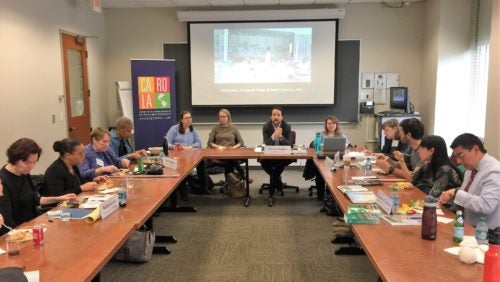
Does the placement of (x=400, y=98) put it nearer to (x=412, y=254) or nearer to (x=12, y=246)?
(x=412, y=254)

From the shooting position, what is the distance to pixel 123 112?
24.2 ft

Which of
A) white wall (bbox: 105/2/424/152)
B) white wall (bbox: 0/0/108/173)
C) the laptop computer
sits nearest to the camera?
white wall (bbox: 0/0/108/173)

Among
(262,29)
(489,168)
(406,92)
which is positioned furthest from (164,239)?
(406,92)

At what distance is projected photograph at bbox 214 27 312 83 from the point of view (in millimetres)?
7246

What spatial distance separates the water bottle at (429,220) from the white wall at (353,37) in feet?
17.5

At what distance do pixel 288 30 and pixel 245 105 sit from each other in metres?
1.49

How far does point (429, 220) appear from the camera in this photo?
7.07 ft

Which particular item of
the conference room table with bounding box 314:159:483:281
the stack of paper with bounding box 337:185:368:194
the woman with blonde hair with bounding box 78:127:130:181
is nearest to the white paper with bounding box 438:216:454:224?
the conference room table with bounding box 314:159:483:281

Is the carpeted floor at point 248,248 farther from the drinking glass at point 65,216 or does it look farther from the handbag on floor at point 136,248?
the drinking glass at point 65,216

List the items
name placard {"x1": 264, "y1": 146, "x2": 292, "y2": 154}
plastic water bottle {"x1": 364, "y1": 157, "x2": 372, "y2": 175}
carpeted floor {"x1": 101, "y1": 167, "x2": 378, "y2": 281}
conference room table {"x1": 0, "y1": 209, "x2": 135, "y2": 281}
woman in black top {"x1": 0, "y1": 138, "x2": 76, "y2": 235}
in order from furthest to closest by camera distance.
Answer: name placard {"x1": 264, "y1": 146, "x2": 292, "y2": 154} → plastic water bottle {"x1": 364, "y1": 157, "x2": 372, "y2": 175} → carpeted floor {"x1": 101, "y1": 167, "x2": 378, "y2": 281} → woman in black top {"x1": 0, "y1": 138, "x2": 76, "y2": 235} → conference room table {"x1": 0, "y1": 209, "x2": 135, "y2": 281}

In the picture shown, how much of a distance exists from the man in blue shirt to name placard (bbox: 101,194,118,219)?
198 cm

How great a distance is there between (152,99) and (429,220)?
5.67 m

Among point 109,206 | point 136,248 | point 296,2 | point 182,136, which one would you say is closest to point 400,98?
point 296,2

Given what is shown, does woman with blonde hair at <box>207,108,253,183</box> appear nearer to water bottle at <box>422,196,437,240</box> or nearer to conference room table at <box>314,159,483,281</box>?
conference room table at <box>314,159,483,281</box>
